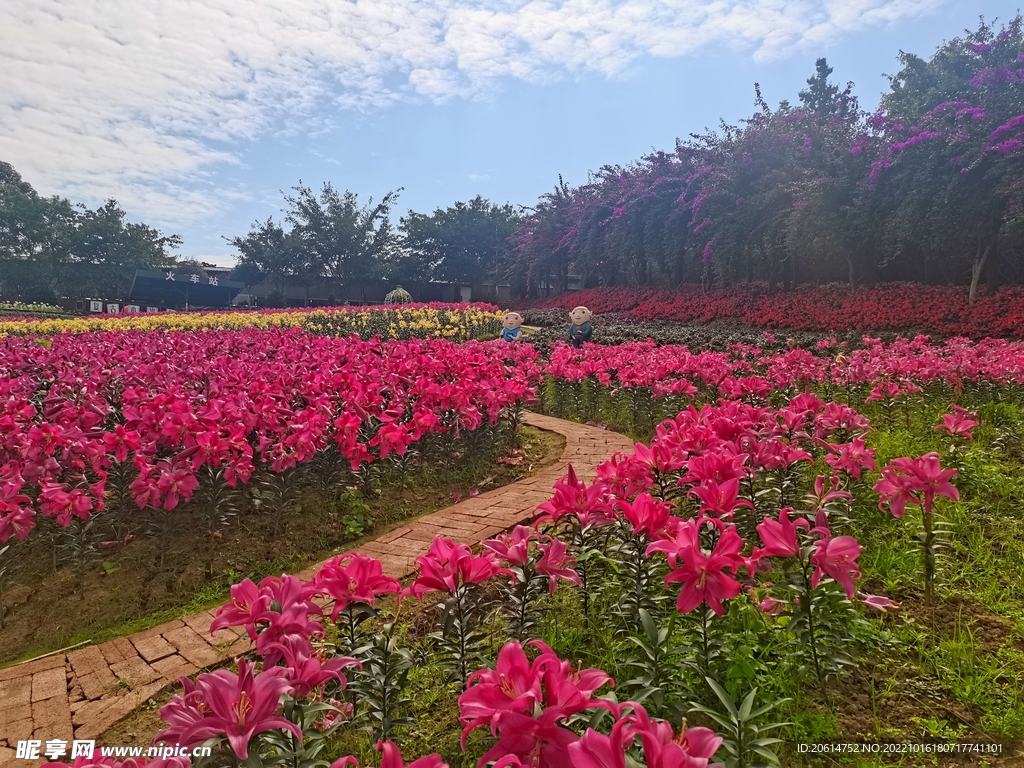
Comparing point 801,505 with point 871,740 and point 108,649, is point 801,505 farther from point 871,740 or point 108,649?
Result: point 108,649

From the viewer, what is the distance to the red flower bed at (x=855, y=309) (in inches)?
479

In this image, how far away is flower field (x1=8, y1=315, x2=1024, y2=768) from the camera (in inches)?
52.3

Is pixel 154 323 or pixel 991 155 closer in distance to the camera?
pixel 991 155

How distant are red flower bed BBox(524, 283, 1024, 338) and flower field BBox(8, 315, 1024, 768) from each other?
28.8 feet

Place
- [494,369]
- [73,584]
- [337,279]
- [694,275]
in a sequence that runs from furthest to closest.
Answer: [337,279] < [694,275] < [494,369] < [73,584]

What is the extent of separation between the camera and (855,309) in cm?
1435

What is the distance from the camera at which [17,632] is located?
3086 mm

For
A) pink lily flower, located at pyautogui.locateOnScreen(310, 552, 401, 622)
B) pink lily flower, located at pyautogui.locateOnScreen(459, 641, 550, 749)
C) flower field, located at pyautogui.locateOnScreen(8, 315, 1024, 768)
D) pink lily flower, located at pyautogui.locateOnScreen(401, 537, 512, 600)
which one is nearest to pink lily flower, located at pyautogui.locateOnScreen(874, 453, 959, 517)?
flower field, located at pyautogui.locateOnScreen(8, 315, 1024, 768)

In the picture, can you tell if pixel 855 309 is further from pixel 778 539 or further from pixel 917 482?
pixel 778 539

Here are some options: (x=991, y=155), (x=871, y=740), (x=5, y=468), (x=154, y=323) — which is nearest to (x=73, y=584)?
(x=5, y=468)

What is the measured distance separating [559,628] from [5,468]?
9.92ft

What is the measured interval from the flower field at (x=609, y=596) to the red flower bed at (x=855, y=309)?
28.8ft

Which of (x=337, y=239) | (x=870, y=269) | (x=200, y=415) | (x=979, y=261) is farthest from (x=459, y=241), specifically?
(x=200, y=415)

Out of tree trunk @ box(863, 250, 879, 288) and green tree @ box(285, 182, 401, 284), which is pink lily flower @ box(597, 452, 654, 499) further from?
green tree @ box(285, 182, 401, 284)
